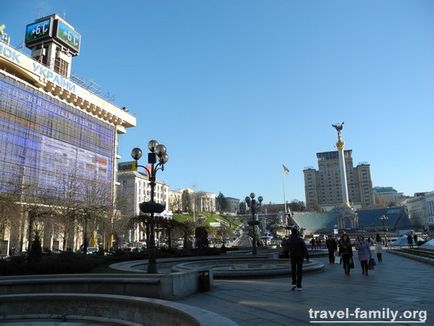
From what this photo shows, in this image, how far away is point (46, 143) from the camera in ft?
209

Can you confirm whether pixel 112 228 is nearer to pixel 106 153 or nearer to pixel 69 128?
pixel 69 128

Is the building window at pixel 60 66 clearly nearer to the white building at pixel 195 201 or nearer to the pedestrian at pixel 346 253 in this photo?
the pedestrian at pixel 346 253

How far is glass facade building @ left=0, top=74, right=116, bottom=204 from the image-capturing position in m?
55.3

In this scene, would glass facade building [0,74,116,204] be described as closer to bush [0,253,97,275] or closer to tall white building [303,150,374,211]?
bush [0,253,97,275]

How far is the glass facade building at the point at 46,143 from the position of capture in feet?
182

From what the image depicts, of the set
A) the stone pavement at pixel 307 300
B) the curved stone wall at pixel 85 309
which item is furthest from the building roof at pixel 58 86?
the stone pavement at pixel 307 300

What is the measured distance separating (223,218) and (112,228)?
127m

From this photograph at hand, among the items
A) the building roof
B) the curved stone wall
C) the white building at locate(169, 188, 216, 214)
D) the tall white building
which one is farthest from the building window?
the tall white building

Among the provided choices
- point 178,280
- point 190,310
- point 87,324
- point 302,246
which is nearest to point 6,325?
point 87,324

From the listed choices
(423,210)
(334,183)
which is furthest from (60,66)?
(423,210)

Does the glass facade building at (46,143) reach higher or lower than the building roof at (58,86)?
lower

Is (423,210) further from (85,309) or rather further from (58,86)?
(85,309)

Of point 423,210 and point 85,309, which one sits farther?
point 423,210

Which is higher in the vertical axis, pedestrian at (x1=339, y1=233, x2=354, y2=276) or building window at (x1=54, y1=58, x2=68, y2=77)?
building window at (x1=54, y1=58, x2=68, y2=77)
